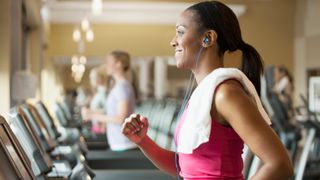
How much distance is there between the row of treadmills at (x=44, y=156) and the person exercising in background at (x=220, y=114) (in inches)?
12.1

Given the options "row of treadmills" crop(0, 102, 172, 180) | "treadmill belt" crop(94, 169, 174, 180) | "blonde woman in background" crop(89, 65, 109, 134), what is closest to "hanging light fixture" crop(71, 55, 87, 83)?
"blonde woman in background" crop(89, 65, 109, 134)

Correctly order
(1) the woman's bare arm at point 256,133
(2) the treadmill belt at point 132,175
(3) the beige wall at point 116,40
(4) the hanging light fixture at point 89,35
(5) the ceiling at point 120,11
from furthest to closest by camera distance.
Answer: (3) the beige wall at point 116,40 → (4) the hanging light fixture at point 89,35 → (5) the ceiling at point 120,11 → (2) the treadmill belt at point 132,175 → (1) the woman's bare arm at point 256,133

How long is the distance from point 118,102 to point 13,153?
2480 mm

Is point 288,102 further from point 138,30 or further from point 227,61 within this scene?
point 227,61

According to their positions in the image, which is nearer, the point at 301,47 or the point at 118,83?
the point at 118,83

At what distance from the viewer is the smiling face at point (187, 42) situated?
55.5 inches

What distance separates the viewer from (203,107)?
1.30 meters

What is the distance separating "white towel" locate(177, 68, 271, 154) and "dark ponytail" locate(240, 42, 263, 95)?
0.14 m

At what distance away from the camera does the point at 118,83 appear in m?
4.04

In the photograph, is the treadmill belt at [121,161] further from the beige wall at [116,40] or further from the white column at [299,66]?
the beige wall at [116,40]

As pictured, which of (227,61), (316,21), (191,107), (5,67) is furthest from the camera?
(316,21)

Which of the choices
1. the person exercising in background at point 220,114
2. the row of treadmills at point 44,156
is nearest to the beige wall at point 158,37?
the row of treadmills at point 44,156

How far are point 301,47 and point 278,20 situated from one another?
0.77 metres

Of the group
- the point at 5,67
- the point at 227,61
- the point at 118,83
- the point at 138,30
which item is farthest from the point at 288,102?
the point at 227,61
